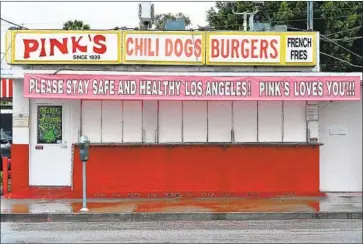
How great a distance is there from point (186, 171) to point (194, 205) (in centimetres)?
158

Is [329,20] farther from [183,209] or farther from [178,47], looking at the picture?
[183,209]

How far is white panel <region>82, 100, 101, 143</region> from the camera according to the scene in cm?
1462

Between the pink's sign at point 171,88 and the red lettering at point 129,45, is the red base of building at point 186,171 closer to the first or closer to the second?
the pink's sign at point 171,88

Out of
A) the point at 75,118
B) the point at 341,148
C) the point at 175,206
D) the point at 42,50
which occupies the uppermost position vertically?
the point at 42,50

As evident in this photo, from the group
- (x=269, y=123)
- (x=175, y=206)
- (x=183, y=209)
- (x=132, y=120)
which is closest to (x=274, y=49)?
(x=269, y=123)

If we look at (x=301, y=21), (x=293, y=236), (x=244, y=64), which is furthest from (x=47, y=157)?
(x=301, y=21)

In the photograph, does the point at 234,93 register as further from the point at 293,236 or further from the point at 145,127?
the point at 293,236

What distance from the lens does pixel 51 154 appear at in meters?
14.7

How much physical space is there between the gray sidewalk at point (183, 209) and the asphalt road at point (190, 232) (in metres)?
0.31

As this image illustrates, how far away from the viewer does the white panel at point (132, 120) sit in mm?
14609

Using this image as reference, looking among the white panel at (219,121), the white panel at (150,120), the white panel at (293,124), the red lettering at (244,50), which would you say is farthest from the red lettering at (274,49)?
the white panel at (150,120)

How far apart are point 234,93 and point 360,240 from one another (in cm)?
530

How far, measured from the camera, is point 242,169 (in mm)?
14625

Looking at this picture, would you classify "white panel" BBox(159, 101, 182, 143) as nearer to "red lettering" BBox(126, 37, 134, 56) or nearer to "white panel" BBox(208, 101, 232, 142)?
"white panel" BBox(208, 101, 232, 142)
